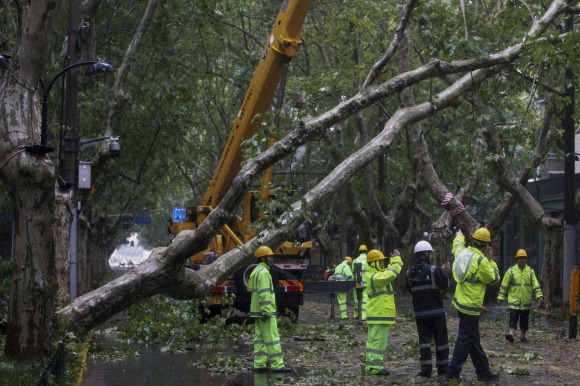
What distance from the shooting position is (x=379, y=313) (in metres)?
13.4

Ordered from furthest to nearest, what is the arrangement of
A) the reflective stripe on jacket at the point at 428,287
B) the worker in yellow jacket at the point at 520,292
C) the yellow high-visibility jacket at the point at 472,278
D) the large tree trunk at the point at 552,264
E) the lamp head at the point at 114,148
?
the large tree trunk at the point at 552,264, the lamp head at the point at 114,148, the worker in yellow jacket at the point at 520,292, the reflective stripe on jacket at the point at 428,287, the yellow high-visibility jacket at the point at 472,278

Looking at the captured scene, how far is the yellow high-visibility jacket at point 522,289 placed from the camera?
57.3ft

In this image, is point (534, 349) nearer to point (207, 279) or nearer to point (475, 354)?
point (475, 354)

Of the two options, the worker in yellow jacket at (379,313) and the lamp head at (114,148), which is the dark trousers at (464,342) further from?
the lamp head at (114,148)

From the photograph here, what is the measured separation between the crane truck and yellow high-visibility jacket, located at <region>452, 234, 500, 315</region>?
16.9 ft

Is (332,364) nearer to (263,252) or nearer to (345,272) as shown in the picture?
(263,252)

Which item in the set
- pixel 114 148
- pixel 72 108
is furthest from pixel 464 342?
pixel 114 148

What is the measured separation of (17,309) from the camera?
11391 millimetres

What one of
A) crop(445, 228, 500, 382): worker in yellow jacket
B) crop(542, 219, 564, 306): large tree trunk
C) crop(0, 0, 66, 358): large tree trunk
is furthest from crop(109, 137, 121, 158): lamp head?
crop(542, 219, 564, 306): large tree trunk

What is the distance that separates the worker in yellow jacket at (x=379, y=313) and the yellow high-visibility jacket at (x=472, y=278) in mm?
1294

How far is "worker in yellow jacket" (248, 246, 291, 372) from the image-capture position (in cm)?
1355

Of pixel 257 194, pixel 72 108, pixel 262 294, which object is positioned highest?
pixel 72 108

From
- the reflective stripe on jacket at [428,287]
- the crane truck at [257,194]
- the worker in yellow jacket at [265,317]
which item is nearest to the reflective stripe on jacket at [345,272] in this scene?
the crane truck at [257,194]

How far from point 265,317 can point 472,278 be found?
10.2 ft
